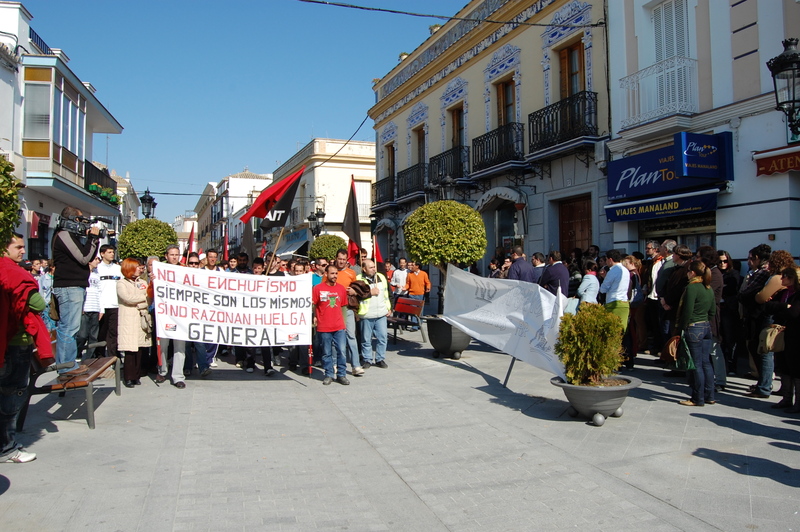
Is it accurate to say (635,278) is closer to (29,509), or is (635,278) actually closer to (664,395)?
(664,395)

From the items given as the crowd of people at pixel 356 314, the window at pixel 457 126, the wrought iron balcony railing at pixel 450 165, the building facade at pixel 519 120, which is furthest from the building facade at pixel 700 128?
the window at pixel 457 126

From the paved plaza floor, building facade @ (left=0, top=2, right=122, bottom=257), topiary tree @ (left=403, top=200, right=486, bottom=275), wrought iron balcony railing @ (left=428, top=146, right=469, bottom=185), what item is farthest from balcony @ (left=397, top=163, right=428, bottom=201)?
the paved plaza floor

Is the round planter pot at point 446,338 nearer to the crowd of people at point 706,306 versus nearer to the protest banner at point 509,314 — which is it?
the protest banner at point 509,314

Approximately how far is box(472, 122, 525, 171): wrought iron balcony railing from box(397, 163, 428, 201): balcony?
375 cm

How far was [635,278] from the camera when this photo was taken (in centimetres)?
934

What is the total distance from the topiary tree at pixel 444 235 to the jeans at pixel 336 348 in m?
2.70

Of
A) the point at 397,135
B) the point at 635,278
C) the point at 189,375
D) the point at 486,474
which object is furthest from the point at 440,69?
the point at 486,474

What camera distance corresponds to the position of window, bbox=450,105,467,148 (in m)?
20.6

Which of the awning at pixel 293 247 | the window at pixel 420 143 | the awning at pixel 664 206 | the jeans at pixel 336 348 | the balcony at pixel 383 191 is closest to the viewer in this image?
the jeans at pixel 336 348

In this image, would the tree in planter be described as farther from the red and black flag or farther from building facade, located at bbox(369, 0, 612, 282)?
building facade, located at bbox(369, 0, 612, 282)

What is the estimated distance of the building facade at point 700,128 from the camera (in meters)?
9.92

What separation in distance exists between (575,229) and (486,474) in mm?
11493

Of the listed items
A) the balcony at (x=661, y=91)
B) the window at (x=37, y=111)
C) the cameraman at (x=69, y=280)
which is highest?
the window at (x=37, y=111)

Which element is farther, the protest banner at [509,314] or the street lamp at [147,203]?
the street lamp at [147,203]
